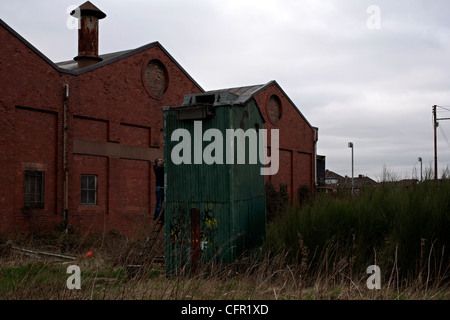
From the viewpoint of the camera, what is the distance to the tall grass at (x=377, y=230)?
862 centimetres

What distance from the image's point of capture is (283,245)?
31.4 ft

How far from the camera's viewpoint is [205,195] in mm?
10844

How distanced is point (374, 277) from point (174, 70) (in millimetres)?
16672

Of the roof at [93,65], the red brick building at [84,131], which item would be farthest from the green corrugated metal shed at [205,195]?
the roof at [93,65]

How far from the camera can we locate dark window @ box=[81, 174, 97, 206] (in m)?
18.6

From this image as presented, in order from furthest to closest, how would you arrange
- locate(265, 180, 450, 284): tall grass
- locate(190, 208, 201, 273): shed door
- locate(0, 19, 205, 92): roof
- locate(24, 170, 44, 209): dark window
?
locate(24, 170, 44, 209): dark window < locate(0, 19, 205, 92): roof < locate(190, 208, 201, 273): shed door < locate(265, 180, 450, 284): tall grass

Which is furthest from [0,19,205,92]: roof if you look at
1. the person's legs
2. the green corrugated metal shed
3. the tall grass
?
the tall grass

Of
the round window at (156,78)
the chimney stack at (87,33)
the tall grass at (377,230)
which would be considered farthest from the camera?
the round window at (156,78)

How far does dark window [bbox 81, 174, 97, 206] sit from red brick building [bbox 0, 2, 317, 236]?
38 millimetres

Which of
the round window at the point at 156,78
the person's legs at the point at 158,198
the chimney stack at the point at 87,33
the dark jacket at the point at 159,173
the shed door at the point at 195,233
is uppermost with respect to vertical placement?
the chimney stack at the point at 87,33

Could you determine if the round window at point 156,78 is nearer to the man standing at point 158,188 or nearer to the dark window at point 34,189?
the dark window at point 34,189

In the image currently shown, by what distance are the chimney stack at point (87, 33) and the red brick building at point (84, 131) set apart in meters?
0.04

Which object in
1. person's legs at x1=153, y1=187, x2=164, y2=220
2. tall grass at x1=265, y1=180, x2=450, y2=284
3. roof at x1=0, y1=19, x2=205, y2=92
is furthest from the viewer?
roof at x1=0, y1=19, x2=205, y2=92

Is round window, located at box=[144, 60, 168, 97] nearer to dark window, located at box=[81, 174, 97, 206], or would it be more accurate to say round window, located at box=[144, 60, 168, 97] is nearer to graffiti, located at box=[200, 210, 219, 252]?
dark window, located at box=[81, 174, 97, 206]
